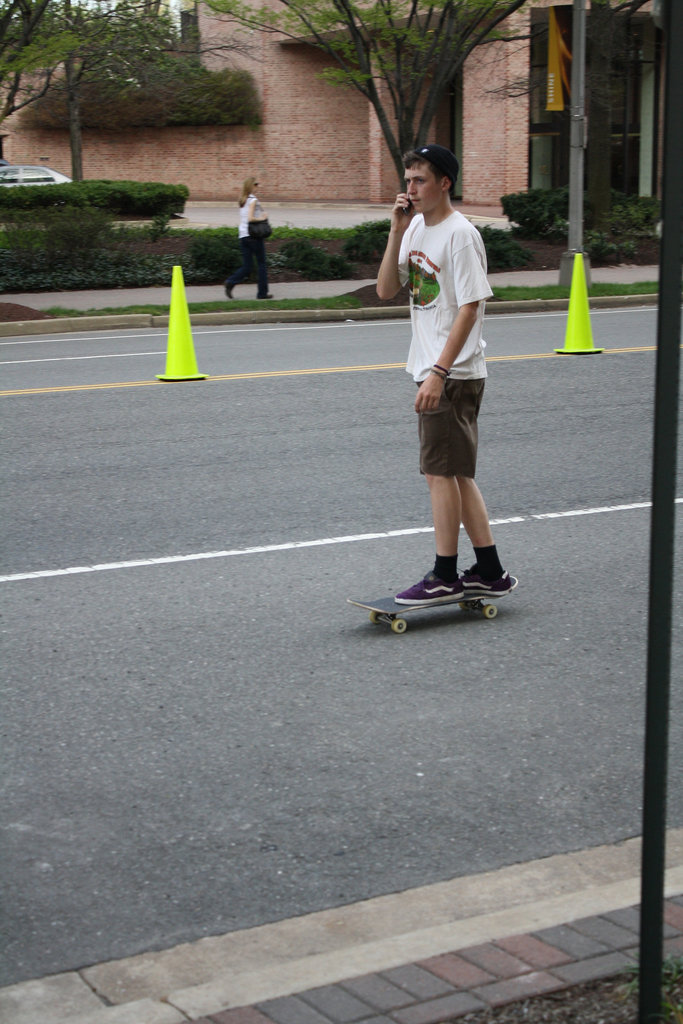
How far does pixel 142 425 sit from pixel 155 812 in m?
6.46

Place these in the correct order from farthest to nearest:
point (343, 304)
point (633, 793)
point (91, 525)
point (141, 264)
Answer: point (141, 264), point (343, 304), point (91, 525), point (633, 793)

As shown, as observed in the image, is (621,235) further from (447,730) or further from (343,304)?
(447,730)

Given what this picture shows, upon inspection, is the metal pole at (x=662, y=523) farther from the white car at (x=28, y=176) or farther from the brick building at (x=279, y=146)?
the brick building at (x=279, y=146)

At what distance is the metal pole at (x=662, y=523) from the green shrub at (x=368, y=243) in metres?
21.6

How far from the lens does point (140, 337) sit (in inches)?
650

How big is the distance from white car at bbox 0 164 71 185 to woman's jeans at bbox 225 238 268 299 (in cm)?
2149

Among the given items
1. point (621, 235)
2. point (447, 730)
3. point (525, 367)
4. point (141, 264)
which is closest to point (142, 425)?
point (525, 367)

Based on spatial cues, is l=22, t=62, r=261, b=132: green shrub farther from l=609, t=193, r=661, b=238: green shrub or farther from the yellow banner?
the yellow banner

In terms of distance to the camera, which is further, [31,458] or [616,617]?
[31,458]

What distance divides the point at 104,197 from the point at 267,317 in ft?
52.8

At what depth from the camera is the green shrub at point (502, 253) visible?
2434cm

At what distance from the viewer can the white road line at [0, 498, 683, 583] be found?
6477mm

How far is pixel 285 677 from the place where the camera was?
511cm

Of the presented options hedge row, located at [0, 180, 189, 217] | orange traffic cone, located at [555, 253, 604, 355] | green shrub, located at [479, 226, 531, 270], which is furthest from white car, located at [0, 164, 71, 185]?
orange traffic cone, located at [555, 253, 604, 355]
